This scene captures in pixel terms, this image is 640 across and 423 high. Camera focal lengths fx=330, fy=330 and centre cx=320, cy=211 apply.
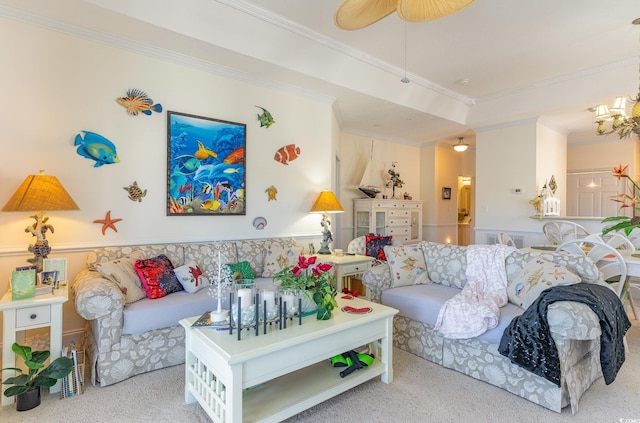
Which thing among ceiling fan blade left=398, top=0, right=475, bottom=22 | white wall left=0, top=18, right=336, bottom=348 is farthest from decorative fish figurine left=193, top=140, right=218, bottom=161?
ceiling fan blade left=398, top=0, right=475, bottom=22

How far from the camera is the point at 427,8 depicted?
183 cm

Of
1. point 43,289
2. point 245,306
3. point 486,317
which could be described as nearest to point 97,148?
point 43,289

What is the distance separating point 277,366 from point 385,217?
4435 mm

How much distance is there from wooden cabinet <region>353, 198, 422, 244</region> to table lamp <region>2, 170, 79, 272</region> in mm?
4299

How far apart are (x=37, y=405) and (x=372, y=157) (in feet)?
17.5

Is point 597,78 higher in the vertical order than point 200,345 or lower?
higher

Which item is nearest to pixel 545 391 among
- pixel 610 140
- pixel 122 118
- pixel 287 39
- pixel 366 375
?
pixel 366 375

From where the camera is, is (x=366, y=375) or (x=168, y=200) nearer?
(x=366, y=375)

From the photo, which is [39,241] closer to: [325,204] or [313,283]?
[313,283]

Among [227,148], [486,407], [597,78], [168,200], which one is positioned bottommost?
[486,407]

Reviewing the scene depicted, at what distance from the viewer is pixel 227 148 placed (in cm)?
361

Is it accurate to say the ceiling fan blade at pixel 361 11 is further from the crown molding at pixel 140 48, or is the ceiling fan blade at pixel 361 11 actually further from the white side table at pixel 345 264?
the white side table at pixel 345 264

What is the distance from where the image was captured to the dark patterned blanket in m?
1.93

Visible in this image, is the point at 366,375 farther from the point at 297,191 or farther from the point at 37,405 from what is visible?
the point at 297,191
